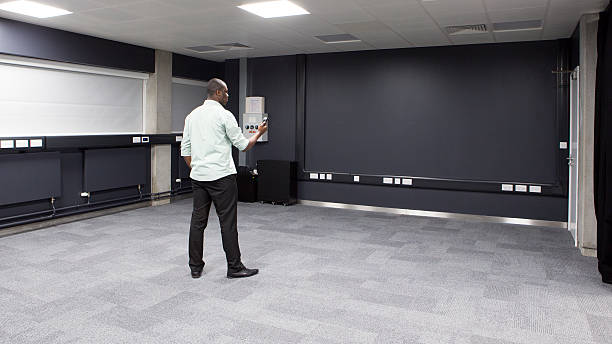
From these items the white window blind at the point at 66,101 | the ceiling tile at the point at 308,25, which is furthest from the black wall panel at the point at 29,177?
the ceiling tile at the point at 308,25

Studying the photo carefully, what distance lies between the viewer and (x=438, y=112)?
599cm

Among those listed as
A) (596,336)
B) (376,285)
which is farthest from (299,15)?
(596,336)

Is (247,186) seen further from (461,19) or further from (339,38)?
(461,19)

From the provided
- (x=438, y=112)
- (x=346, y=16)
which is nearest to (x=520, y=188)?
(x=438, y=112)

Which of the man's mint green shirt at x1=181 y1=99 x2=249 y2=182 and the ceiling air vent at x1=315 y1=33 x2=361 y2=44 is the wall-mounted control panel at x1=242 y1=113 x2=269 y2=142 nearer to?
the ceiling air vent at x1=315 y1=33 x2=361 y2=44

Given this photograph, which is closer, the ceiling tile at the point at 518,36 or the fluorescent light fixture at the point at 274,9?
the fluorescent light fixture at the point at 274,9

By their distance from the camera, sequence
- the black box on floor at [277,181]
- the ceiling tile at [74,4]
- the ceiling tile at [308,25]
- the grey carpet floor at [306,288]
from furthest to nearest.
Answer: the black box on floor at [277,181] < the ceiling tile at [308,25] < the ceiling tile at [74,4] < the grey carpet floor at [306,288]

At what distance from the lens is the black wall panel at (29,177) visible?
4.67 metres

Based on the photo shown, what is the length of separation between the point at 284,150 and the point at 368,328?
4.61m

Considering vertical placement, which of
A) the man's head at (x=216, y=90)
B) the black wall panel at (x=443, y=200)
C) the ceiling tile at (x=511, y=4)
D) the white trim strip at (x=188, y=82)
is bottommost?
the black wall panel at (x=443, y=200)

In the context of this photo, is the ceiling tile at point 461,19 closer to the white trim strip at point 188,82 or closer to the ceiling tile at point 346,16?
the ceiling tile at point 346,16

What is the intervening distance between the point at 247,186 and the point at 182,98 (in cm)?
163

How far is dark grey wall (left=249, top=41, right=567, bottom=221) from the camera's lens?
5.53m

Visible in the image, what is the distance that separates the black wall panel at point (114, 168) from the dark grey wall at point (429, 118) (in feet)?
5.84
